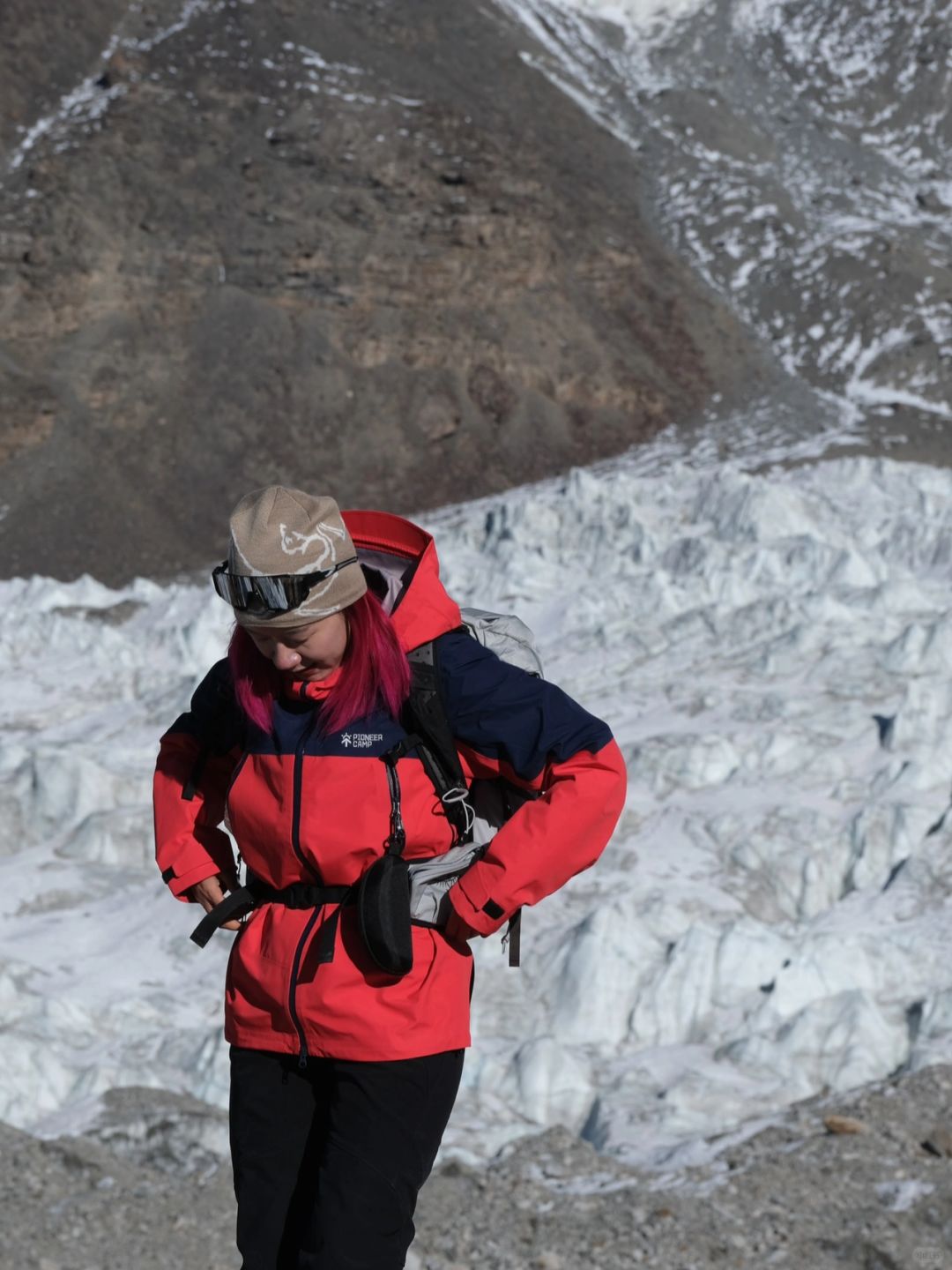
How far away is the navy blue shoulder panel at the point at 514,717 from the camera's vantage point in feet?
8.11

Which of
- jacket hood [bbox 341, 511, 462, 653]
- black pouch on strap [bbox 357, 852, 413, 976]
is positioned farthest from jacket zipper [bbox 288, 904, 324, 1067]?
jacket hood [bbox 341, 511, 462, 653]

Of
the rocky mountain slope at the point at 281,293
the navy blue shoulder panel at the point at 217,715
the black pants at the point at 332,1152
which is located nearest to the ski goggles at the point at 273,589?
the navy blue shoulder panel at the point at 217,715

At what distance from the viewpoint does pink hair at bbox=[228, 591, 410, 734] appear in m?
2.49

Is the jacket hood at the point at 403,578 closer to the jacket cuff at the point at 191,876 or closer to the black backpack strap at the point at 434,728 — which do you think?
the black backpack strap at the point at 434,728

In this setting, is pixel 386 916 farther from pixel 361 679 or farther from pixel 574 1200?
pixel 574 1200

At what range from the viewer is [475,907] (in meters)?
2.45

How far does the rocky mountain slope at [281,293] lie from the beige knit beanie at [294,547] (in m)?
20.6

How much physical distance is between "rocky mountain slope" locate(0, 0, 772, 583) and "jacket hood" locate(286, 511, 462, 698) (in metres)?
20.4

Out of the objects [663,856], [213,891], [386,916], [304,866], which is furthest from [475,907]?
[663,856]

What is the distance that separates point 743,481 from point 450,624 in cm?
1380

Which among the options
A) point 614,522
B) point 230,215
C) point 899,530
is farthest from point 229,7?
point 899,530

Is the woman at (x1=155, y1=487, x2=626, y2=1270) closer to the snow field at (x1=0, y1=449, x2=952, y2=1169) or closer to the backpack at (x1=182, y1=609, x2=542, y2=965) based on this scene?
the backpack at (x1=182, y1=609, x2=542, y2=965)

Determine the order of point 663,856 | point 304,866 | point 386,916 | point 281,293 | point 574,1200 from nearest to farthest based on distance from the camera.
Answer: point 386,916, point 304,866, point 574,1200, point 663,856, point 281,293

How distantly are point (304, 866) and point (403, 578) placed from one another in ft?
1.75
